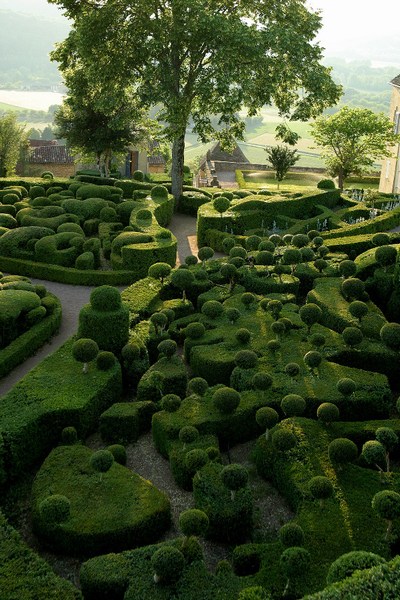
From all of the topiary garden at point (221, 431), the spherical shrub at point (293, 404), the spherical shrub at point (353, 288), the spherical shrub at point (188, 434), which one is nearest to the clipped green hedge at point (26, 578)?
the topiary garden at point (221, 431)

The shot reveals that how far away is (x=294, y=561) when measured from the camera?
Answer: 1064 cm

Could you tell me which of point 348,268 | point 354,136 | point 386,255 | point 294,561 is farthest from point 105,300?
point 354,136

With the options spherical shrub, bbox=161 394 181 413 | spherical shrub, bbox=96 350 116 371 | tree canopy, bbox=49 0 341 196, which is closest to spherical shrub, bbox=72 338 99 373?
spherical shrub, bbox=96 350 116 371

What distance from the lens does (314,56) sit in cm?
3422

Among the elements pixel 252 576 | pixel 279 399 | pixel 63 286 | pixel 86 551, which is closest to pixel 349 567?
pixel 252 576

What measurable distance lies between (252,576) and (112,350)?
9.20m

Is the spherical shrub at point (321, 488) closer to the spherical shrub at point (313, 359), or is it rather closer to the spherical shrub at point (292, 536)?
the spherical shrub at point (292, 536)

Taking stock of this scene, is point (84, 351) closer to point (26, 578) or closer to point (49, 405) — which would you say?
point (49, 405)

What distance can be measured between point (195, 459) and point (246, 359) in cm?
462

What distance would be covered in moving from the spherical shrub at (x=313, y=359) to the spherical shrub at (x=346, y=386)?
1.10m

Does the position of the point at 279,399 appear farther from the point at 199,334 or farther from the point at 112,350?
the point at 112,350

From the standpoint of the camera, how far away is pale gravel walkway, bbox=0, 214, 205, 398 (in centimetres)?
1948

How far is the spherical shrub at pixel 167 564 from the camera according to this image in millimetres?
10844

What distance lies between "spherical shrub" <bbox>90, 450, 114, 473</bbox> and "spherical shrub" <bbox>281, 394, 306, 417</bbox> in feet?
15.1
